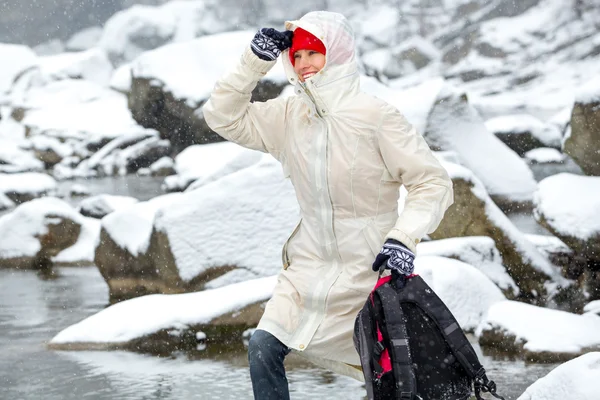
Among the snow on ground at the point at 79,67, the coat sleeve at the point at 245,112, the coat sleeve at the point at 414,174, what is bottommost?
the coat sleeve at the point at 414,174

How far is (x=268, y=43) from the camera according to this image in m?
2.68

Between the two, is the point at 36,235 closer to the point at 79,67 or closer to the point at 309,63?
the point at 309,63

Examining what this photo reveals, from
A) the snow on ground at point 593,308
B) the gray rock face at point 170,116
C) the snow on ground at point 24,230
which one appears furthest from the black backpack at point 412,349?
the gray rock face at point 170,116

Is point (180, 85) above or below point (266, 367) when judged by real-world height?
above

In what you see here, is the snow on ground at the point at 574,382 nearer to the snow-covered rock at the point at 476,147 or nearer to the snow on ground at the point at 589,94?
the snow on ground at the point at 589,94

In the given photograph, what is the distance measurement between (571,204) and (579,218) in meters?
0.23

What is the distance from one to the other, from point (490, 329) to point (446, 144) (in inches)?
275

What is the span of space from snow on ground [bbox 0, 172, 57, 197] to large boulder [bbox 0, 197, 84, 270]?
11.7 m

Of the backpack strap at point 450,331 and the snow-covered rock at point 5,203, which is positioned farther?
the snow-covered rock at point 5,203

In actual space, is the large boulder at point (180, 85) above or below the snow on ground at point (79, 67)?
below

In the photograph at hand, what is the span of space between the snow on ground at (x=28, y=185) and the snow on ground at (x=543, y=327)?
1825cm

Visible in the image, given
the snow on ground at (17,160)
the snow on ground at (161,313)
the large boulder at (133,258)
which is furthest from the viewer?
the snow on ground at (17,160)

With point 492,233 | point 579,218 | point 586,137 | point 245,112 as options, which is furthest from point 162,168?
point 245,112

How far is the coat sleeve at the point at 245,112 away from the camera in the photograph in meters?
2.77
